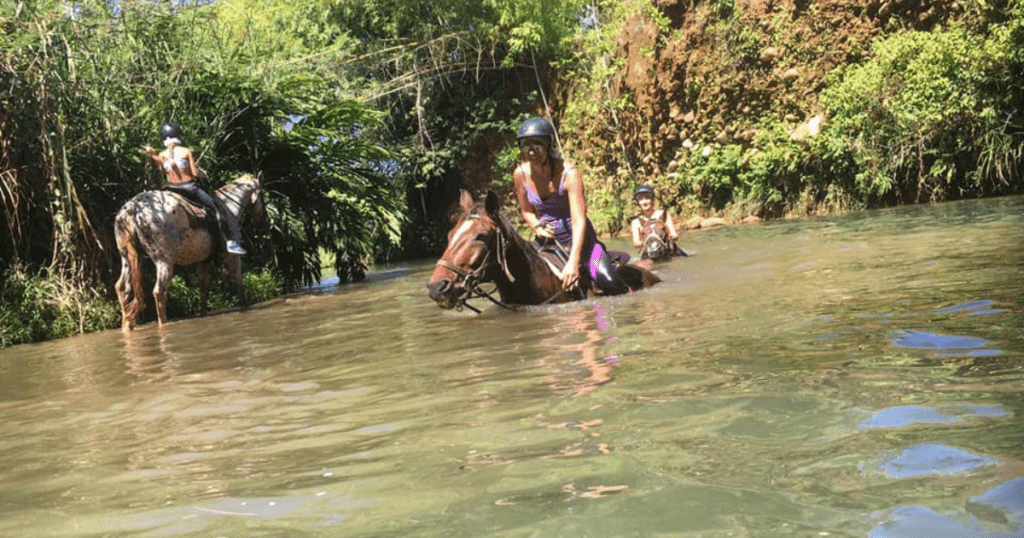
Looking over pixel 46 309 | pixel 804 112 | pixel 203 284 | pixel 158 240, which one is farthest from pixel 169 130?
pixel 804 112

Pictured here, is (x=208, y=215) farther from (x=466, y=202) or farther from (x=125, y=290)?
(x=466, y=202)

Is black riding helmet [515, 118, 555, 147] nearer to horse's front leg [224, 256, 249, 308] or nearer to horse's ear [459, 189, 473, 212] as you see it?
horse's ear [459, 189, 473, 212]

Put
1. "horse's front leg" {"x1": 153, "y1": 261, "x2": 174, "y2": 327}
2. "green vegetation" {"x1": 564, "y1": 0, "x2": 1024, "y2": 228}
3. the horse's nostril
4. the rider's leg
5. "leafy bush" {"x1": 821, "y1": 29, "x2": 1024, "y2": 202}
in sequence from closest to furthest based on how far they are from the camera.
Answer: the horse's nostril
the rider's leg
"horse's front leg" {"x1": 153, "y1": 261, "x2": 174, "y2": 327}
"leafy bush" {"x1": 821, "y1": 29, "x2": 1024, "y2": 202}
"green vegetation" {"x1": 564, "y1": 0, "x2": 1024, "y2": 228}

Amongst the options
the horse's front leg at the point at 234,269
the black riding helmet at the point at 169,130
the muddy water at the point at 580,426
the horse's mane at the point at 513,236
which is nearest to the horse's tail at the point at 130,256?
the black riding helmet at the point at 169,130

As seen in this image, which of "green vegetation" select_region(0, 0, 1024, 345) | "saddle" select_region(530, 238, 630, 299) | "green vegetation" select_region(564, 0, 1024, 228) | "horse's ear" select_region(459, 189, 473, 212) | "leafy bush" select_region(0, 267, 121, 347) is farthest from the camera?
"green vegetation" select_region(564, 0, 1024, 228)

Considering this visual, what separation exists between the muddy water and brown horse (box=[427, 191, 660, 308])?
0.74 ft

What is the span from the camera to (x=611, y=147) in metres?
27.5

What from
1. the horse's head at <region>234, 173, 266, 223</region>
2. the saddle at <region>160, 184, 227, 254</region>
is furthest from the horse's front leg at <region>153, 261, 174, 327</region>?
the horse's head at <region>234, 173, 266, 223</region>

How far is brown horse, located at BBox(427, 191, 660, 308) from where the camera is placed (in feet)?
21.9

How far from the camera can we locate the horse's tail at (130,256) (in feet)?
38.2

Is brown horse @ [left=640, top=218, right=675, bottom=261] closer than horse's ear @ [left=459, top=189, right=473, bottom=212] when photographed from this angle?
No

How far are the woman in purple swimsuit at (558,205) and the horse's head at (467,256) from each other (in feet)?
2.16

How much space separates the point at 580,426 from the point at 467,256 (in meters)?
3.42

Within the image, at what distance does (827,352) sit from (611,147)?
2341 centimetres
